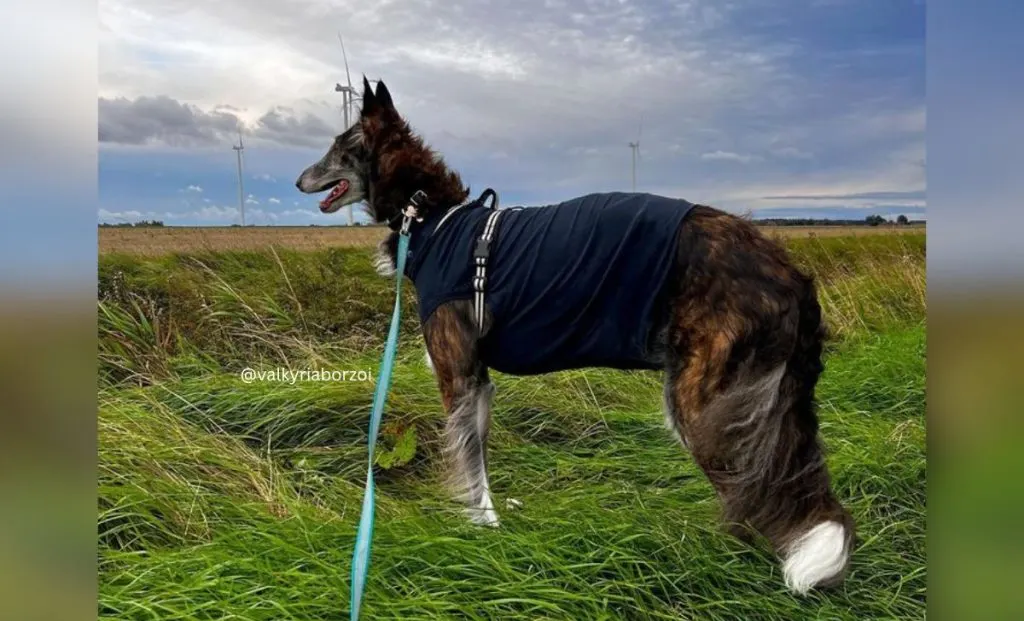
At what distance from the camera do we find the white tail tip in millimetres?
1992

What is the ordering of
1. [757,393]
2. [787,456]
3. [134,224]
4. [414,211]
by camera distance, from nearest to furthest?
[757,393], [787,456], [134,224], [414,211]

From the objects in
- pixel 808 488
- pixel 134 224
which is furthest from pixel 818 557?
pixel 134 224

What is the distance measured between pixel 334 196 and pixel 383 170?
22 centimetres

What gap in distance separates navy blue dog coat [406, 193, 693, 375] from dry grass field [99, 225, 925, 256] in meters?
0.43

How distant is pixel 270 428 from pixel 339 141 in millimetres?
1105

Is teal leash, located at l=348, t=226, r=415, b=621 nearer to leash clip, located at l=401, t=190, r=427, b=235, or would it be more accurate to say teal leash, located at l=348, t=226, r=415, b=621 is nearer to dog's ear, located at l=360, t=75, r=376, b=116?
leash clip, located at l=401, t=190, r=427, b=235

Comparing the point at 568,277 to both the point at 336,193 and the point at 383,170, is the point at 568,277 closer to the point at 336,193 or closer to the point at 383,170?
the point at 383,170

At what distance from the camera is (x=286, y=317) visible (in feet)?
7.86

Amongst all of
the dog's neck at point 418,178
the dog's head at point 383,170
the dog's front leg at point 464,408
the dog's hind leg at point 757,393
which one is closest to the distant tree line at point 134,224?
the dog's head at point 383,170

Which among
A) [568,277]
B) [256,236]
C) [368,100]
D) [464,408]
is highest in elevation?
[368,100]

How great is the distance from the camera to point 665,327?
197 cm

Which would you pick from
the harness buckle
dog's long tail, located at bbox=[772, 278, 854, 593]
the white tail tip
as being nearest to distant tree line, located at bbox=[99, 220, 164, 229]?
the harness buckle
